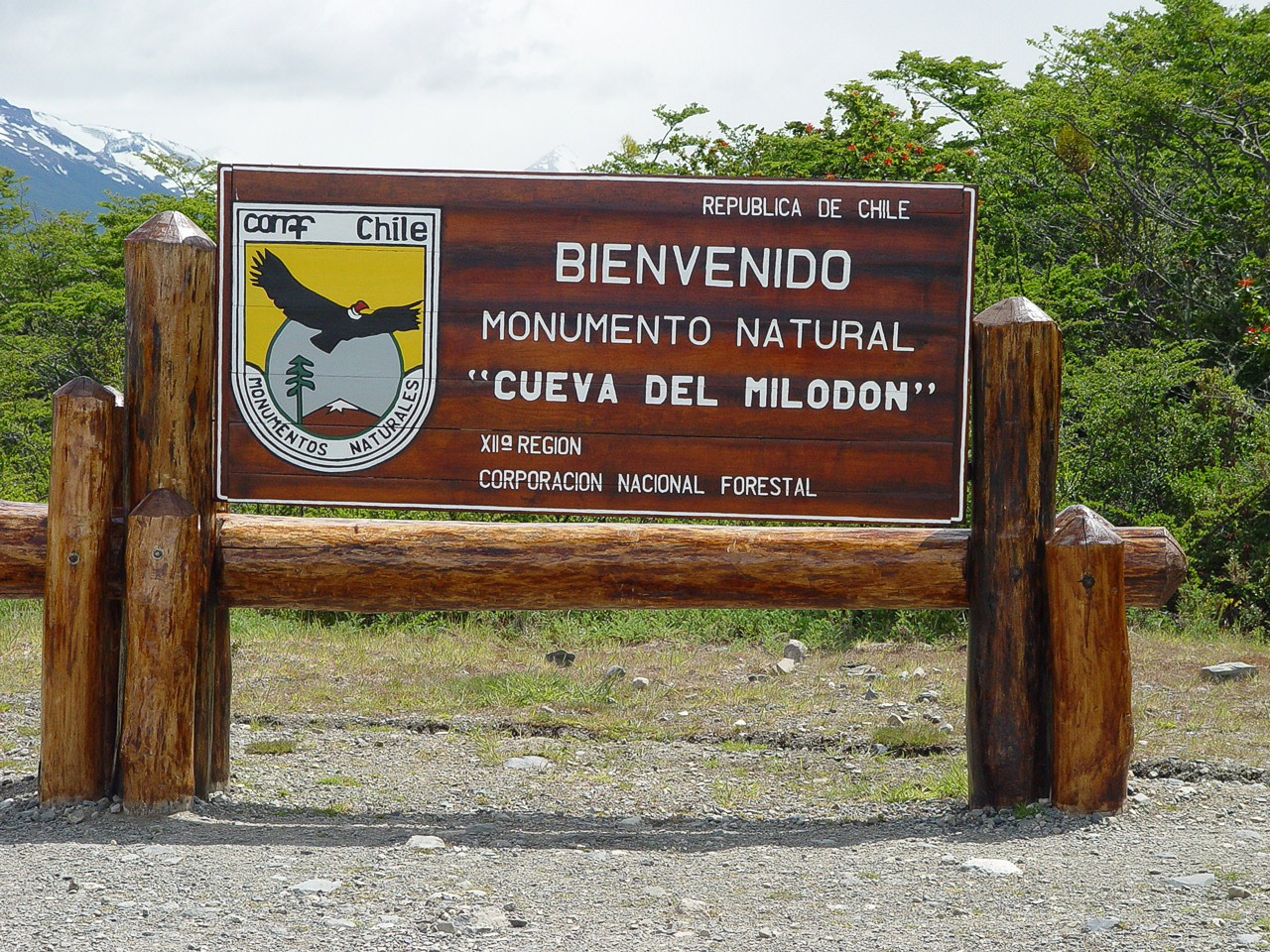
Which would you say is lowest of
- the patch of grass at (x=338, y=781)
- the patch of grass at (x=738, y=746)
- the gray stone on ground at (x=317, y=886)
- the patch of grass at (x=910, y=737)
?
the patch of grass at (x=338, y=781)

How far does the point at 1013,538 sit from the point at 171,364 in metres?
3.31

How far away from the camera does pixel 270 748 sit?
6.21 m

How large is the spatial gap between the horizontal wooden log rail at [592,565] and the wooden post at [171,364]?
37 centimetres

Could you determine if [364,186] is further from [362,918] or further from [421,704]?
[421,704]

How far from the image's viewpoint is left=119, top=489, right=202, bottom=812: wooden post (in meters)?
4.65

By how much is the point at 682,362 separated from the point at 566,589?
1.01 m

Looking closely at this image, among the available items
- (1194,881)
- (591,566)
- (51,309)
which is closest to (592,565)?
(591,566)

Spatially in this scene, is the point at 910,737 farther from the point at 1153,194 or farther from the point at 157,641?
the point at 1153,194

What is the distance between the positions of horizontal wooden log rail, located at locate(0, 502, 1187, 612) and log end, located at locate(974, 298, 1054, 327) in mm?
850

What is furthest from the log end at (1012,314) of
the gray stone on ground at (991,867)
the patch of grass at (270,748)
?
the patch of grass at (270,748)

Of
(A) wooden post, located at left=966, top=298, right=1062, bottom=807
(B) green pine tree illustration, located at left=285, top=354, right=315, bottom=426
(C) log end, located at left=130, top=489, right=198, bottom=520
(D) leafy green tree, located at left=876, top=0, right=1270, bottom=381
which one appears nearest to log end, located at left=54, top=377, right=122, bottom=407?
(C) log end, located at left=130, top=489, right=198, bottom=520

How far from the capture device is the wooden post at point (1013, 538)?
4.74 metres

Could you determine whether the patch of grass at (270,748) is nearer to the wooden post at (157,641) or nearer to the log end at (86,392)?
the wooden post at (157,641)

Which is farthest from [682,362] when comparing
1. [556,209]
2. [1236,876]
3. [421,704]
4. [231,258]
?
[421,704]
